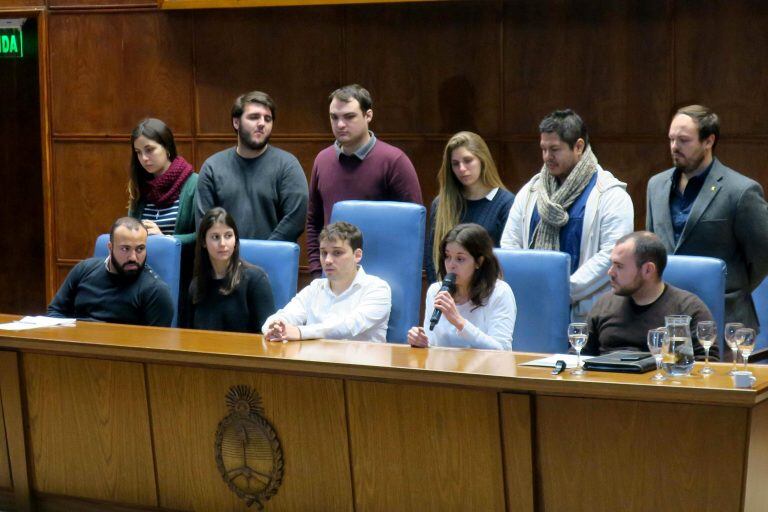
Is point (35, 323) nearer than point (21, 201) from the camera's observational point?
Yes

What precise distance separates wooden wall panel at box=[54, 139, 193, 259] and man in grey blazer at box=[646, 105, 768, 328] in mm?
3274

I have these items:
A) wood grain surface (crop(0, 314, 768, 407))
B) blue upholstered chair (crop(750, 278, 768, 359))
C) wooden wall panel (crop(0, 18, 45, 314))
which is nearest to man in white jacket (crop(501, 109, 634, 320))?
blue upholstered chair (crop(750, 278, 768, 359))

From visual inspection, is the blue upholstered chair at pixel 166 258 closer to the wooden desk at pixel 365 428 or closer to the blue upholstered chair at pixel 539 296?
the wooden desk at pixel 365 428

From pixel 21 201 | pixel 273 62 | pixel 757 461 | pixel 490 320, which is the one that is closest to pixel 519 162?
pixel 273 62

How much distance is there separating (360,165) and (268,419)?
4.67 feet

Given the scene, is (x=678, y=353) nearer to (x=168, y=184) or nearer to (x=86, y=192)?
(x=168, y=184)

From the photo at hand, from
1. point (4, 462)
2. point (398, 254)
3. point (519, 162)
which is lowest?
point (4, 462)

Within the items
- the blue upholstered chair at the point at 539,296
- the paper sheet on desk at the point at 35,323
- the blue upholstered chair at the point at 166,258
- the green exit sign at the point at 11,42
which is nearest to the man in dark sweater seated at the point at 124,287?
the blue upholstered chair at the point at 166,258

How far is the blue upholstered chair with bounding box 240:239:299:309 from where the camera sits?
4.16 m

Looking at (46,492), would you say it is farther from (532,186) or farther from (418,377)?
(532,186)

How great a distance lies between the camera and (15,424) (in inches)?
144

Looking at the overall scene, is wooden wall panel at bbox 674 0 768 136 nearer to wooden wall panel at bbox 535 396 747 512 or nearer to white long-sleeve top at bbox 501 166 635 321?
white long-sleeve top at bbox 501 166 635 321

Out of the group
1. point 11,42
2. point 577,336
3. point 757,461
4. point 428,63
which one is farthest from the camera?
point 11,42

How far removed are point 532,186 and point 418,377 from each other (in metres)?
1.21
